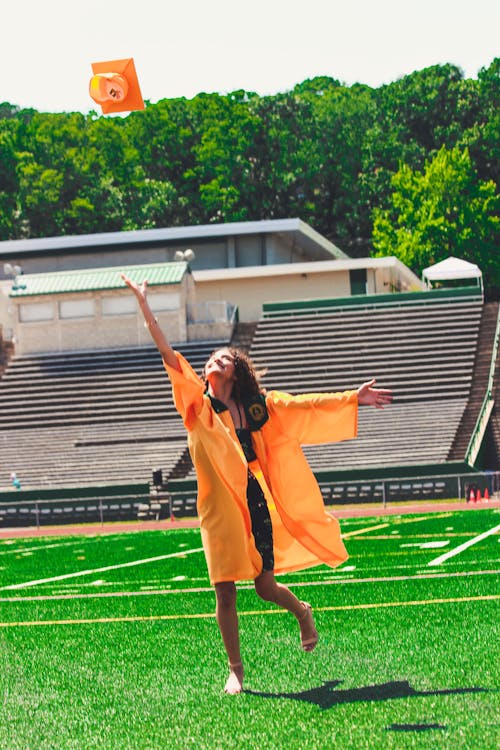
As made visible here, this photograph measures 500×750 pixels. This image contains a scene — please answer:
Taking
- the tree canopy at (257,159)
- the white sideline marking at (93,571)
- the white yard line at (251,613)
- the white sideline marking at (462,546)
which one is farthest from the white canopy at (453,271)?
the white yard line at (251,613)

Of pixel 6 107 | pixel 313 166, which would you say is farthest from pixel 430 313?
pixel 6 107

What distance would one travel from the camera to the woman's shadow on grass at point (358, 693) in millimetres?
6910

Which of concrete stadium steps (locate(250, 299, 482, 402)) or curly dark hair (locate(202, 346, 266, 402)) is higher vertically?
curly dark hair (locate(202, 346, 266, 402))

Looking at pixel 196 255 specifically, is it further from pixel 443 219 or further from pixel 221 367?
pixel 221 367

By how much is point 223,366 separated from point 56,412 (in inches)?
1660

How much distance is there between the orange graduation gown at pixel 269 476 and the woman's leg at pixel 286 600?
122 mm

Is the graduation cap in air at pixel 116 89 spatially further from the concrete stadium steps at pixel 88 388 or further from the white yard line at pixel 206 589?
the concrete stadium steps at pixel 88 388

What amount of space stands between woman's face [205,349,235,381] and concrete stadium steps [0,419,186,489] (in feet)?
108

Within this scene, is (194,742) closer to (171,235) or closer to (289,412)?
(289,412)

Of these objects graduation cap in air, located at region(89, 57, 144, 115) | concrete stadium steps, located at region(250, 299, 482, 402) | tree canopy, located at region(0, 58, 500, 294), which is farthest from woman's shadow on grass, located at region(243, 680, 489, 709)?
tree canopy, located at region(0, 58, 500, 294)

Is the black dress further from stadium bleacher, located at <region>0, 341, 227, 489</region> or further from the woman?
stadium bleacher, located at <region>0, 341, 227, 489</region>

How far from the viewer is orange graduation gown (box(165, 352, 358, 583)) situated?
7520mm

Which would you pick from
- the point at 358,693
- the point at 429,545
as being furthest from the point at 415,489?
the point at 358,693

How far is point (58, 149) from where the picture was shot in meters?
91.6
